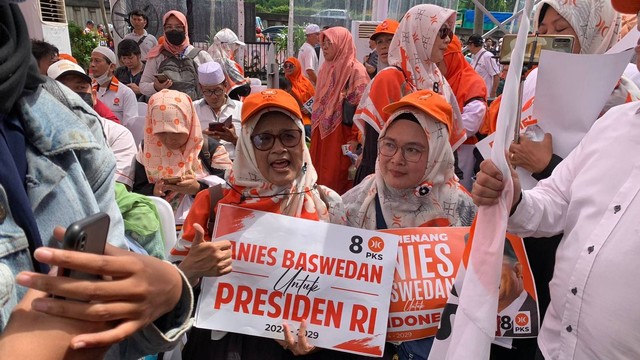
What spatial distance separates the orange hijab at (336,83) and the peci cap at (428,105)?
8.70 feet

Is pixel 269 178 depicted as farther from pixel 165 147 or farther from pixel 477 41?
pixel 477 41

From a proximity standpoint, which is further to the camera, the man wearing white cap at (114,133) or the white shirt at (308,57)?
the white shirt at (308,57)

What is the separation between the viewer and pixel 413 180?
2215 millimetres

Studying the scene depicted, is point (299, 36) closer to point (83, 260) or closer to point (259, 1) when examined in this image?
point (83, 260)

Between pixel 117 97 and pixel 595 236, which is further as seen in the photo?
pixel 117 97

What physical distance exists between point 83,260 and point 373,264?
4.57ft

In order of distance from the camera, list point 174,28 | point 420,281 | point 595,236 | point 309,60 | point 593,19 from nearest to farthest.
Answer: point 595,236
point 420,281
point 593,19
point 174,28
point 309,60

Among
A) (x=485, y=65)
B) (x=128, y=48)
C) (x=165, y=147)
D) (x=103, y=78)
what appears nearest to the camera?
(x=165, y=147)

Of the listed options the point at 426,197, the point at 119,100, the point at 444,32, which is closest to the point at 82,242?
the point at 426,197

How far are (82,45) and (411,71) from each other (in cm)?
726

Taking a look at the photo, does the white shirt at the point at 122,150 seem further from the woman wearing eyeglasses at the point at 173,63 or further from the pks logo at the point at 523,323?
the pks logo at the point at 523,323

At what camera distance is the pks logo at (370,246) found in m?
1.94

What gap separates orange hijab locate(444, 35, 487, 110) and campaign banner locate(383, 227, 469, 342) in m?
2.59

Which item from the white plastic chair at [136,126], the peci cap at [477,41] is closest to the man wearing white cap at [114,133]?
the white plastic chair at [136,126]
